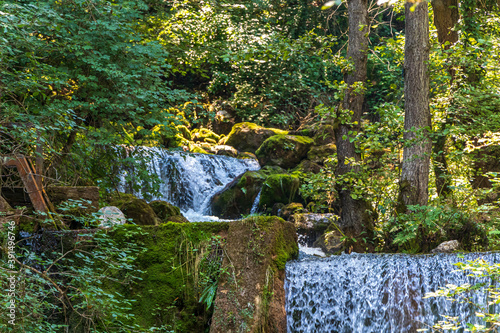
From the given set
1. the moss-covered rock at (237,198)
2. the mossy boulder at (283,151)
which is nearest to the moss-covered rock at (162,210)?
the moss-covered rock at (237,198)

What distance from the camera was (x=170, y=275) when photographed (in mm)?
5660

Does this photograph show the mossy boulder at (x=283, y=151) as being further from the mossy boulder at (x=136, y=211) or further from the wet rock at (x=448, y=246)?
the wet rock at (x=448, y=246)

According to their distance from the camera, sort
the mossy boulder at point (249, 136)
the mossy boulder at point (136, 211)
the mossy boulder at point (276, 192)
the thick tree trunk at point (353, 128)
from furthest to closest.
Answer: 1. the mossy boulder at point (249, 136)
2. the mossy boulder at point (276, 192)
3. the thick tree trunk at point (353, 128)
4. the mossy boulder at point (136, 211)

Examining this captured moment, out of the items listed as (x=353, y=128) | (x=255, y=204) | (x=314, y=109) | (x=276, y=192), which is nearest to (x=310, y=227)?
(x=276, y=192)

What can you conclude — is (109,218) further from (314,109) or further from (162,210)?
(162,210)

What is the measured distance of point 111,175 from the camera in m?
8.77

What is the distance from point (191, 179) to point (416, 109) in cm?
779

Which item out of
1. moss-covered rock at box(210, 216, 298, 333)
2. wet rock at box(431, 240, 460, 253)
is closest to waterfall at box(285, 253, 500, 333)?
moss-covered rock at box(210, 216, 298, 333)

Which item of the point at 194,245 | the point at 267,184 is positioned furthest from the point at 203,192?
the point at 194,245

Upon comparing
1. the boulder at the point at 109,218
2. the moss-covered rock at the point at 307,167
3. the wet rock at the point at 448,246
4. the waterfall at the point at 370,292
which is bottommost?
the waterfall at the point at 370,292

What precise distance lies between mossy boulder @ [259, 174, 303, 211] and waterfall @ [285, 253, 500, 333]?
6.84 m

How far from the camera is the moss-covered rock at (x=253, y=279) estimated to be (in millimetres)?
5121

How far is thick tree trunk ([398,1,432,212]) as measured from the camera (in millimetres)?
7566

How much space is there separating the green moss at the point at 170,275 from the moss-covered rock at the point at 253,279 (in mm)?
312
